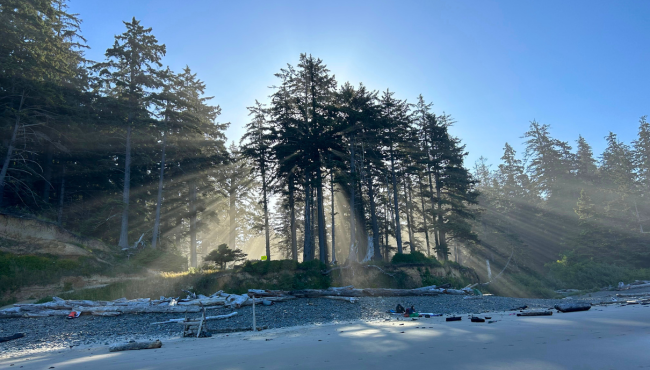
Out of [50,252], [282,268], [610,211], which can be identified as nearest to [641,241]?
[610,211]

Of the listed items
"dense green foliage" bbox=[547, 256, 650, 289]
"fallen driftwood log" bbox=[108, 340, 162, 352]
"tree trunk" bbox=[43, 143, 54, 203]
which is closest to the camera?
"fallen driftwood log" bbox=[108, 340, 162, 352]

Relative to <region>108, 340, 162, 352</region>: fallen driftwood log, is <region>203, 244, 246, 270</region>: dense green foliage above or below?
above

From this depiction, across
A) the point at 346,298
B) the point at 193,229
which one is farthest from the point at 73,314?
the point at 193,229

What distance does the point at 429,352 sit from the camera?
5.18m

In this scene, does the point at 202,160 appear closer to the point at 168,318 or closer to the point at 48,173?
the point at 48,173

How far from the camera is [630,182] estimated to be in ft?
154

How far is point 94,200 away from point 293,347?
2921cm

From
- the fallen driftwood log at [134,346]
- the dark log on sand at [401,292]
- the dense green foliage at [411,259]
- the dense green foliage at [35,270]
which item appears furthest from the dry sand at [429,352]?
the dense green foliage at [411,259]

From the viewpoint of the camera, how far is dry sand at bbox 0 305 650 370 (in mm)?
4391

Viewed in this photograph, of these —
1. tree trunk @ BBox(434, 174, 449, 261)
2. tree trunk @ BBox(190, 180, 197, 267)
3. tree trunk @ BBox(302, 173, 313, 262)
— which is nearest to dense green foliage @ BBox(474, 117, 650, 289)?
tree trunk @ BBox(434, 174, 449, 261)

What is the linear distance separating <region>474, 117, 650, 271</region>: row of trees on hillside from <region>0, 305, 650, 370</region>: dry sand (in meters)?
37.1

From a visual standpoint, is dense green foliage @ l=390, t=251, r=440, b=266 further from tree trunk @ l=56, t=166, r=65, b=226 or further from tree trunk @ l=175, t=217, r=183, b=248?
tree trunk @ l=56, t=166, r=65, b=226

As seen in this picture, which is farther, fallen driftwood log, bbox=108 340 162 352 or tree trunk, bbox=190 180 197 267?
tree trunk, bbox=190 180 197 267

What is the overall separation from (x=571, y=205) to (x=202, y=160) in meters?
52.2
